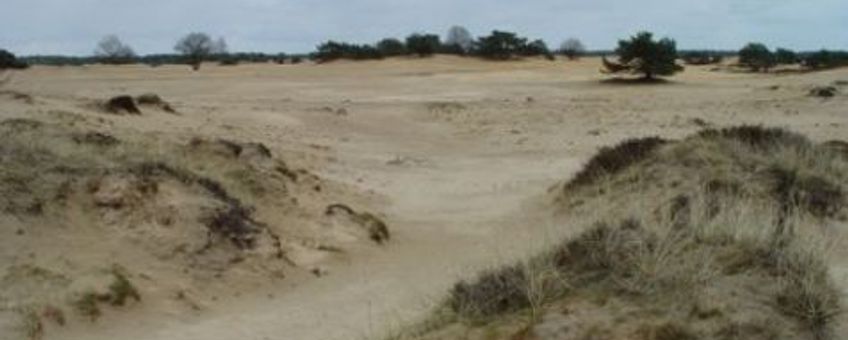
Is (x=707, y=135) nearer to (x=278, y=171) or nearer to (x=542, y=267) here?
(x=278, y=171)

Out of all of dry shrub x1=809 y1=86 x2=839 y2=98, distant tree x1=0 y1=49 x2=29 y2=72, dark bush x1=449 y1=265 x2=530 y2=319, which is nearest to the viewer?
dark bush x1=449 y1=265 x2=530 y2=319

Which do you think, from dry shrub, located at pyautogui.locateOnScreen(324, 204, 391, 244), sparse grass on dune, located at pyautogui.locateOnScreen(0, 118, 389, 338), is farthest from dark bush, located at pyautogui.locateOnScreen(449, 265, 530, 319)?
dry shrub, located at pyautogui.locateOnScreen(324, 204, 391, 244)

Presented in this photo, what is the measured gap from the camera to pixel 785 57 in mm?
82500

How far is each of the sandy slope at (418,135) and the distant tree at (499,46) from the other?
37.5 feet

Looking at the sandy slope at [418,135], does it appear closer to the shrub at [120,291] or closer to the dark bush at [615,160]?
the shrub at [120,291]

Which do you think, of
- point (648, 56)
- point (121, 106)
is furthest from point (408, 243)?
point (648, 56)

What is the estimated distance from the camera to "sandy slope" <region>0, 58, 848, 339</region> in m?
12.0

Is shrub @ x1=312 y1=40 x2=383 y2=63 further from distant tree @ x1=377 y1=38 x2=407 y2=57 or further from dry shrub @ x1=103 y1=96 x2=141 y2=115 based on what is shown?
dry shrub @ x1=103 y1=96 x2=141 y2=115

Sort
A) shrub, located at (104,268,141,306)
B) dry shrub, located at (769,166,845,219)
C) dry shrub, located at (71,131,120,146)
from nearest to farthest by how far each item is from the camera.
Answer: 1. shrub, located at (104,268,141,306)
2. dry shrub, located at (769,166,845,219)
3. dry shrub, located at (71,131,120,146)

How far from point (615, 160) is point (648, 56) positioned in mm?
35078

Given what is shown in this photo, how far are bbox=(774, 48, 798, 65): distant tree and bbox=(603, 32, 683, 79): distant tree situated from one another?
1127 inches

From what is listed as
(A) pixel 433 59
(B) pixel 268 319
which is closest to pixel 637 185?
(B) pixel 268 319

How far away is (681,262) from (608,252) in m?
0.49

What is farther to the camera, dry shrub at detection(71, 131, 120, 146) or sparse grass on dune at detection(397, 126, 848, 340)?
dry shrub at detection(71, 131, 120, 146)
